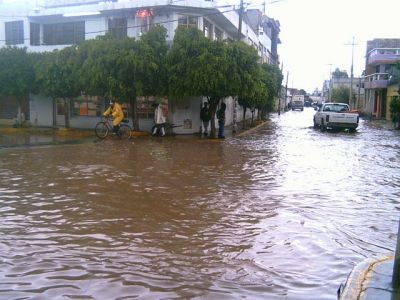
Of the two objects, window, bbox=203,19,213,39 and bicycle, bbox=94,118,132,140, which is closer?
bicycle, bbox=94,118,132,140

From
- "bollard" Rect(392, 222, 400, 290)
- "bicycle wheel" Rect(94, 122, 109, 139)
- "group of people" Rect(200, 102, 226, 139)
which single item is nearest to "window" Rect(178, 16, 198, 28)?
"group of people" Rect(200, 102, 226, 139)

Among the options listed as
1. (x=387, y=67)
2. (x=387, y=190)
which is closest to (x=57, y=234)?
(x=387, y=190)

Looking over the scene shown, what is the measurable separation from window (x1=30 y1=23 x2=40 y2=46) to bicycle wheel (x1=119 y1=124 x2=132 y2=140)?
11475 mm

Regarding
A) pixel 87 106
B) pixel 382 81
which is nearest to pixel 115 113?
pixel 87 106

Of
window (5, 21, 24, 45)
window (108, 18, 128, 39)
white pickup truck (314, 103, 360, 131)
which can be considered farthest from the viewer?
window (5, 21, 24, 45)

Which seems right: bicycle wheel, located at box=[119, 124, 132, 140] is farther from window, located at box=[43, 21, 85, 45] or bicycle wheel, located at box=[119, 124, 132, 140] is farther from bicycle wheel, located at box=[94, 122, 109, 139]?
window, located at box=[43, 21, 85, 45]

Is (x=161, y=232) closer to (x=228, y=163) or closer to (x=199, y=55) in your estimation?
(x=228, y=163)

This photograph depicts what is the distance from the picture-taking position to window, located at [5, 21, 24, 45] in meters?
28.4

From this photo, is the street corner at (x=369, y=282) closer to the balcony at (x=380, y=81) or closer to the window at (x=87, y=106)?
the window at (x=87, y=106)

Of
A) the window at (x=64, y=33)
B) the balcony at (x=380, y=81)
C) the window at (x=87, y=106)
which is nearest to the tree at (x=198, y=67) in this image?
the window at (x=87, y=106)

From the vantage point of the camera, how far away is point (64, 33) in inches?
1079

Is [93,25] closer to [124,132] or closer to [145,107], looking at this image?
[145,107]

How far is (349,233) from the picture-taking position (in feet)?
21.6

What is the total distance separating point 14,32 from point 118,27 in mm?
7687
